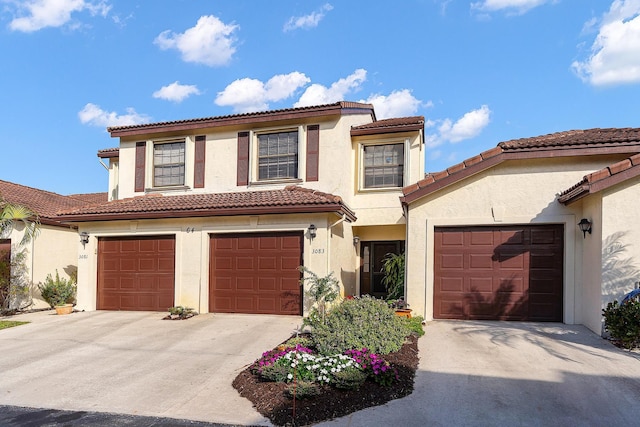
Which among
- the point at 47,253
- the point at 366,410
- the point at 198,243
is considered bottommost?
the point at 366,410

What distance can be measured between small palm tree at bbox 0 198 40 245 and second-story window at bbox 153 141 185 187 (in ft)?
13.0

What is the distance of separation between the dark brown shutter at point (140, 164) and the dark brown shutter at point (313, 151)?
20.0 ft

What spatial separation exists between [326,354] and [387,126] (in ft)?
28.6

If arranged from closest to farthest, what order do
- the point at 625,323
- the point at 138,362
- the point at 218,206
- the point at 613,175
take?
the point at 625,323
the point at 138,362
the point at 613,175
the point at 218,206

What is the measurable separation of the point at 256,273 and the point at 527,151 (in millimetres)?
7496

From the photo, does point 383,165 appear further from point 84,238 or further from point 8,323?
point 8,323

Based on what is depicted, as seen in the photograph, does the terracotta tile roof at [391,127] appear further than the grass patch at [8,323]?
Yes

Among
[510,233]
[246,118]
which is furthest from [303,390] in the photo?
[246,118]

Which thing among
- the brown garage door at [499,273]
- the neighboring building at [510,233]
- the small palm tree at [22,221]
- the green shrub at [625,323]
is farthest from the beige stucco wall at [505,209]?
the small palm tree at [22,221]

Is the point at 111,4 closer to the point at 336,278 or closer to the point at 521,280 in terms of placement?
the point at 336,278

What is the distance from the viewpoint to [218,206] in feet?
36.8

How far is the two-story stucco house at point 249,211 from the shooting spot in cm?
1121

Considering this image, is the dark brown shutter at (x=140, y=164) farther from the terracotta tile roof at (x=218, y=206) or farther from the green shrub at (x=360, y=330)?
the green shrub at (x=360, y=330)

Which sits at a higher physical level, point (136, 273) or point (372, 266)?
point (372, 266)
